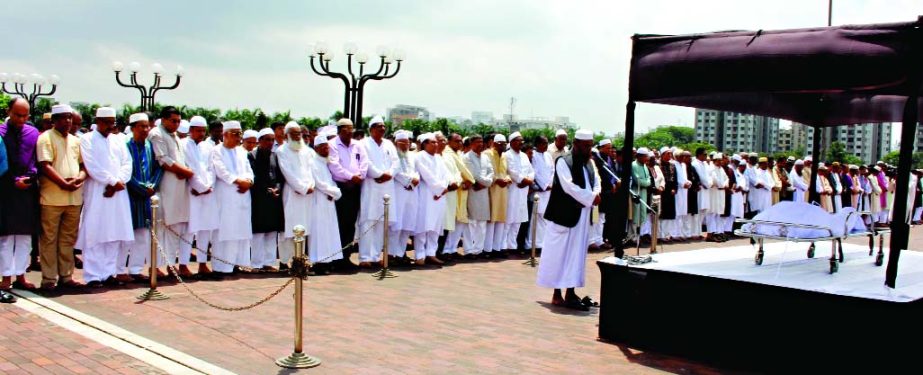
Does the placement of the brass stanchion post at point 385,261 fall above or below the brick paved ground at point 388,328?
above

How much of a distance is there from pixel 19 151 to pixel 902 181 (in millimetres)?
8533

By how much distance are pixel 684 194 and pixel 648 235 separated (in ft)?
4.06

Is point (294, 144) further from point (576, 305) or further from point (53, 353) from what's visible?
point (53, 353)

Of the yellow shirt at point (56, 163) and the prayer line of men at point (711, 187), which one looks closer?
the yellow shirt at point (56, 163)

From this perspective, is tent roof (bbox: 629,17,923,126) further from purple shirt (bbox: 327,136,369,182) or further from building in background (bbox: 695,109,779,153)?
building in background (bbox: 695,109,779,153)

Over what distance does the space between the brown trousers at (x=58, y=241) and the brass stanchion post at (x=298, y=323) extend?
13.0 feet

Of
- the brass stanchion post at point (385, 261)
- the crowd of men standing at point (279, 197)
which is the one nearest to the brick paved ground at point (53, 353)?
the crowd of men standing at point (279, 197)

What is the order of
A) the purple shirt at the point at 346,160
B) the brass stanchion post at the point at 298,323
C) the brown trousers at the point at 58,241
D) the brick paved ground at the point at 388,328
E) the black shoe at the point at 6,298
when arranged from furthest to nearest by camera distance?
the purple shirt at the point at 346,160 < the brown trousers at the point at 58,241 < the black shoe at the point at 6,298 < the brick paved ground at the point at 388,328 < the brass stanchion post at the point at 298,323

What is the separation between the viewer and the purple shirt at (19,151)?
27.5 feet

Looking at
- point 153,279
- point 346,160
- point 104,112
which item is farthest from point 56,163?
point 346,160

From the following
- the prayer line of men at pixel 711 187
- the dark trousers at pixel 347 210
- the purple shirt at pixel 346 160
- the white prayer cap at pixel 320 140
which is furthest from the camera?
the prayer line of men at pixel 711 187

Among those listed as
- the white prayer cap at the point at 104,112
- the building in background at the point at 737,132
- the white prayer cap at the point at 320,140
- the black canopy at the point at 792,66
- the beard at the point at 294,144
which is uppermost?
the building in background at the point at 737,132

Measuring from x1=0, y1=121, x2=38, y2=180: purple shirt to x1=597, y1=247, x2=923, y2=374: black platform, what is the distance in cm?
623

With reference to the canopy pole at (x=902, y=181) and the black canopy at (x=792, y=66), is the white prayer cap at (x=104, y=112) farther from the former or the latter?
the canopy pole at (x=902, y=181)
